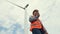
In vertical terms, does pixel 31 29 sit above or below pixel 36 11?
below

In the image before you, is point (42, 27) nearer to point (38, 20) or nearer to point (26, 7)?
point (38, 20)

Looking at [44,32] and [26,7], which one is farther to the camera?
[26,7]

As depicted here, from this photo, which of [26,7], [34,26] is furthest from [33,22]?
[26,7]

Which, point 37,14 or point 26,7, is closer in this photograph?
point 37,14

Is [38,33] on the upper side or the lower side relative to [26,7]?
lower

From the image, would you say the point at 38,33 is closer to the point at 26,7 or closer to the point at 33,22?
the point at 33,22

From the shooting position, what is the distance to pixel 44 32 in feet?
35.7

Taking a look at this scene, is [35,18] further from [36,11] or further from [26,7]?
[26,7]

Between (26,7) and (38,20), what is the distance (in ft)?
28.8

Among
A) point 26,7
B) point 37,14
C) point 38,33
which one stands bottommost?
point 38,33

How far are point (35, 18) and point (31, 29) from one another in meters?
0.50

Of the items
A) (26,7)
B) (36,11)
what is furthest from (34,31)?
(26,7)

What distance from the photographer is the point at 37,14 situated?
10.7 metres

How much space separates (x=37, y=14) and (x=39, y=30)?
665mm
